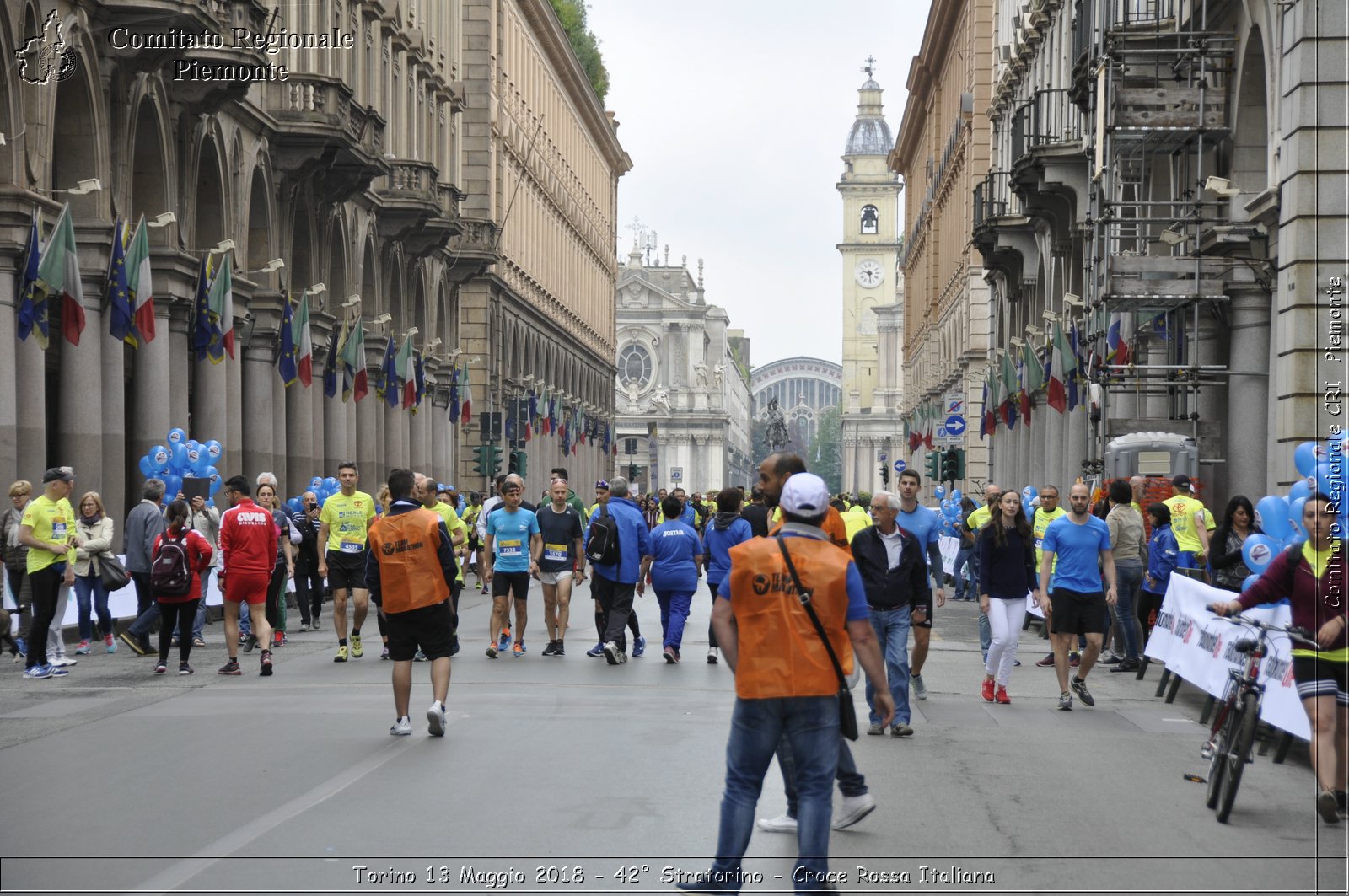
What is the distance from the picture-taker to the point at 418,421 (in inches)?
1935

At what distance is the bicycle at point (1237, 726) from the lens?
9891mm

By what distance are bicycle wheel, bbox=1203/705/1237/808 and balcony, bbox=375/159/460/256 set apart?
34.1m

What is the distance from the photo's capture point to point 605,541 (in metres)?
19.1

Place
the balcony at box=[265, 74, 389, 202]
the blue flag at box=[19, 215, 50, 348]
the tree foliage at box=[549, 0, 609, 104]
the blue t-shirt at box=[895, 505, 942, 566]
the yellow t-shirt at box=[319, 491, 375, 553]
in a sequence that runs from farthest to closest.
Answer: the tree foliage at box=[549, 0, 609, 104] → the balcony at box=[265, 74, 389, 202] → the blue flag at box=[19, 215, 50, 348] → the yellow t-shirt at box=[319, 491, 375, 553] → the blue t-shirt at box=[895, 505, 942, 566]

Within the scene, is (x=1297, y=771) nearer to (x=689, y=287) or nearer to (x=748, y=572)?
(x=748, y=572)

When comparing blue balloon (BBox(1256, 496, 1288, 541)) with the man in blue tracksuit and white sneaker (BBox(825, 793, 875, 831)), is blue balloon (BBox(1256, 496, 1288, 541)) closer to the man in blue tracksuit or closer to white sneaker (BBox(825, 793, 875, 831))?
white sneaker (BBox(825, 793, 875, 831))

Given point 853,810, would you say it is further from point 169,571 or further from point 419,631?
point 169,571

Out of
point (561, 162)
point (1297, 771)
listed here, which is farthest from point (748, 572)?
point (561, 162)

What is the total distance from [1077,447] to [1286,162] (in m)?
14.7

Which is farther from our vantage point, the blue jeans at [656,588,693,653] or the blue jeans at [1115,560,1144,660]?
the blue jeans at [656,588,693,653]

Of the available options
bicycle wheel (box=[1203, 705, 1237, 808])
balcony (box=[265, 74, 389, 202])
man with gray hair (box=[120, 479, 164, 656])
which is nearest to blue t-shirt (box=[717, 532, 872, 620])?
bicycle wheel (box=[1203, 705, 1237, 808])

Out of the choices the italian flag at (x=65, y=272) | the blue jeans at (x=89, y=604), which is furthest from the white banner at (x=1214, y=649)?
the italian flag at (x=65, y=272)

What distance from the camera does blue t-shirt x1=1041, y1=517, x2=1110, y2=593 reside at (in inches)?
604

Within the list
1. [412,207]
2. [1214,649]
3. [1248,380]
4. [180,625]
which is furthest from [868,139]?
[1214,649]
